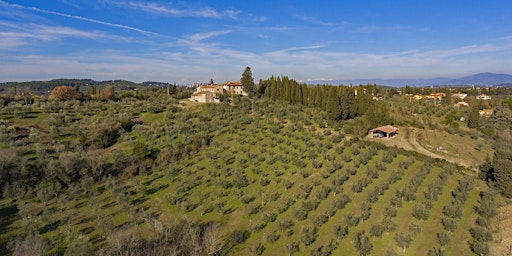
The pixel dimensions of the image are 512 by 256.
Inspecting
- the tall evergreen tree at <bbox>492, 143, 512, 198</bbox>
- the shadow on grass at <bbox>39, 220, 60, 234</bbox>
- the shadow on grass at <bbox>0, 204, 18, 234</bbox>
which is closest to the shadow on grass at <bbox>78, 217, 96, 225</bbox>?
the shadow on grass at <bbox>39, 220, 60, 234</bbox>

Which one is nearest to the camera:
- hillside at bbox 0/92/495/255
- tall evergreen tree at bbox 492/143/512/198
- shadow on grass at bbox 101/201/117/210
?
hillside at bbox 0/92/495/255

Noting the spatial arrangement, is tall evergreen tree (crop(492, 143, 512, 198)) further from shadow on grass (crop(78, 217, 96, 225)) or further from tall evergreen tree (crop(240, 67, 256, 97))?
tall evergreen tree (crop(240, 67, 256, 97))

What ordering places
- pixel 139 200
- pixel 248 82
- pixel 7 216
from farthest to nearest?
pixel 248 82, pixel 139 200, pixel 7 216

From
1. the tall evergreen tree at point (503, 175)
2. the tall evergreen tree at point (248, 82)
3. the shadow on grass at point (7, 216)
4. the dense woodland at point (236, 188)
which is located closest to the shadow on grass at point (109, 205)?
the dense woodland at point (236, 188)

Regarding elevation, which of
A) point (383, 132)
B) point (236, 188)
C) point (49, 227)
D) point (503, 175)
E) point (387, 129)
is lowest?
point (49, 227)

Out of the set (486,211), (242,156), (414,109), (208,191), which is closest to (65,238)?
(208,191)

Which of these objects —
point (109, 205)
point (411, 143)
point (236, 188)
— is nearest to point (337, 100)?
point (411, 143)

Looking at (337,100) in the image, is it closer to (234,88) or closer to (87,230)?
(234,88)
